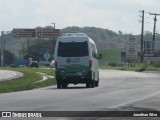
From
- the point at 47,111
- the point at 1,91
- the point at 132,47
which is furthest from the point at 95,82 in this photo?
the point at 132,47

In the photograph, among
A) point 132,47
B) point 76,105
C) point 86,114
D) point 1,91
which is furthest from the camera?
point 132,47

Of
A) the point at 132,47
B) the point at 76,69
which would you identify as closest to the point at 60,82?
the point at 76,69

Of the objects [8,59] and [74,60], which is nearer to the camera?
[74,60]

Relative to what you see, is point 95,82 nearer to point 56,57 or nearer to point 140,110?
point 56,57

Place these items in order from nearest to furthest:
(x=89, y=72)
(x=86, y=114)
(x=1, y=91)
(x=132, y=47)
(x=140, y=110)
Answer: (x=86, y=114), (x=140, y=110), (x=1, y=91), (x=89, y=72), (x=132, y=47)

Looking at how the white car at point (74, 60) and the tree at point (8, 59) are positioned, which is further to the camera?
the tree at point (8, 59)

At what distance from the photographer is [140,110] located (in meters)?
18.7

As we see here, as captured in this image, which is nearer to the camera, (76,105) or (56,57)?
(76,105)

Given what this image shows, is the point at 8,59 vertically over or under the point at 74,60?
under

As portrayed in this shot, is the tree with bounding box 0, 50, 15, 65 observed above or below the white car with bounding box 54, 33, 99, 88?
below

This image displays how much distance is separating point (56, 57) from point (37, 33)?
84084mm

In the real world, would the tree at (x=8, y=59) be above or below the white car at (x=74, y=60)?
below

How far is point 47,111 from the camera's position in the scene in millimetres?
18453

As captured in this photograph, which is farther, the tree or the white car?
the tree
